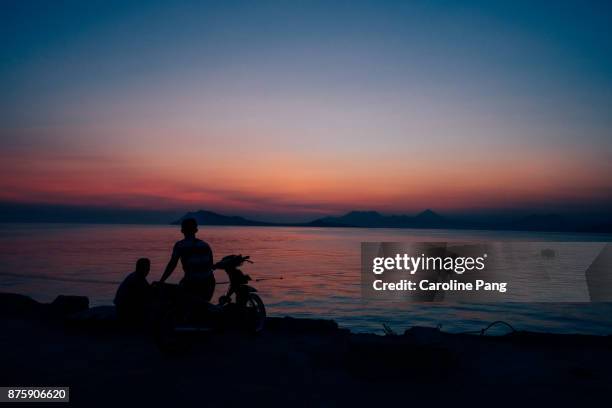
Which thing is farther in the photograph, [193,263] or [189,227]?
[189,227]

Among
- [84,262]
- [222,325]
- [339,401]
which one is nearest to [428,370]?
[339,401]

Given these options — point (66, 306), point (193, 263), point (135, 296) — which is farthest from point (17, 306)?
point (193, 263)

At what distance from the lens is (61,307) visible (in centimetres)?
988

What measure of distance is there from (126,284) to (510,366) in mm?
6802

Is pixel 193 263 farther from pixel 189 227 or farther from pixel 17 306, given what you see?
pixel 17 306

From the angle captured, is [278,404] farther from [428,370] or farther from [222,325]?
[222,325]

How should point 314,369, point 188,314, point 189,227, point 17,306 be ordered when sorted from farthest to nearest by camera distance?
point 17,306 < point 189,227 < point 188,314 < point 314,369

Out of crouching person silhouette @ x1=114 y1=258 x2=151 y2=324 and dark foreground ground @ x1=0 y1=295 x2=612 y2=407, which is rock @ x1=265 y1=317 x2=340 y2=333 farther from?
crouching person silhouette @ x1=114 y1=258 x2=151 y2=324

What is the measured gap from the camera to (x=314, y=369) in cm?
661

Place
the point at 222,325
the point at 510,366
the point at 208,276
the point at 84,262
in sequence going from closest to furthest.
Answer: the point at 510,366 < the point at 208,276 < the point at 222,325 < the point at 84,262

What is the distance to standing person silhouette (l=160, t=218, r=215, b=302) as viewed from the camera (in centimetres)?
741

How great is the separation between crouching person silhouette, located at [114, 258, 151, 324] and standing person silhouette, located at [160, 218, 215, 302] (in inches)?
43.0

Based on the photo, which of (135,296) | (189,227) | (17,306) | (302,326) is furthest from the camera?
(17,306)

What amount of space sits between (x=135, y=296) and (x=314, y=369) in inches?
155
